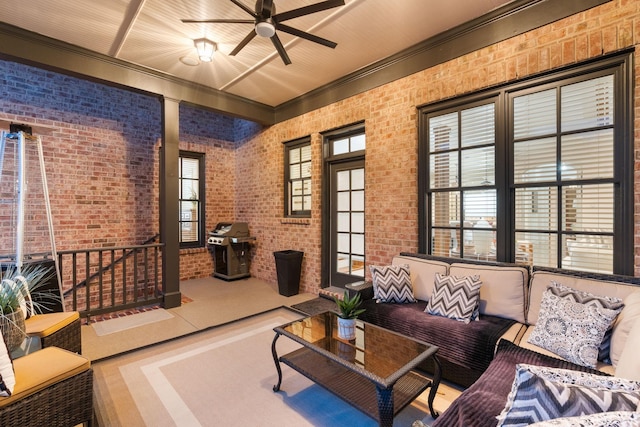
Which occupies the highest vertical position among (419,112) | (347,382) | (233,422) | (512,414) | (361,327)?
(419,112)

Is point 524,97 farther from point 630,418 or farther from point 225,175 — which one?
point 225,175

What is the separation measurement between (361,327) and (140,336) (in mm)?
2411

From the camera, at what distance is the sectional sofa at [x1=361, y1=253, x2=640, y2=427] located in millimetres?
1492

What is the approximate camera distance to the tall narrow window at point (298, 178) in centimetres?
503

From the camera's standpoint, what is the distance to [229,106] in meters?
4.82

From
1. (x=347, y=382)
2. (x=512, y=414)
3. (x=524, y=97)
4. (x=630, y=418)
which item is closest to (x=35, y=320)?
(x=347, y=382)

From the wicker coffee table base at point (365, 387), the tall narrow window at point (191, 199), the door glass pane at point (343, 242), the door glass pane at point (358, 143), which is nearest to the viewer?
the wicker coffee table base at point (365, 387)

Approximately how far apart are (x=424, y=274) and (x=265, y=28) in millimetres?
2673

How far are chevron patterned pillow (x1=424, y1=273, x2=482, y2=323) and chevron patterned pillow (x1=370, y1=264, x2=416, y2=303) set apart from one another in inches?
11.0

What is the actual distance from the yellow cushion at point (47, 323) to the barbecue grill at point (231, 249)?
3191mm

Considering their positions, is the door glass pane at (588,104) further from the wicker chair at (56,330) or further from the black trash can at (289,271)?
the wicker chair at (56,330)

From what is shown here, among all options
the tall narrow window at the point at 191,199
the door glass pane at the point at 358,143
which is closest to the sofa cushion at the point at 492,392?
the door glass pane at the point at 358,143

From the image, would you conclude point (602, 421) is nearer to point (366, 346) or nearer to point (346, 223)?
point (366, 346)

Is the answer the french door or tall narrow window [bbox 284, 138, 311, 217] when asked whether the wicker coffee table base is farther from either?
tall narrow window [bbox 284, 138, 311, 217]
